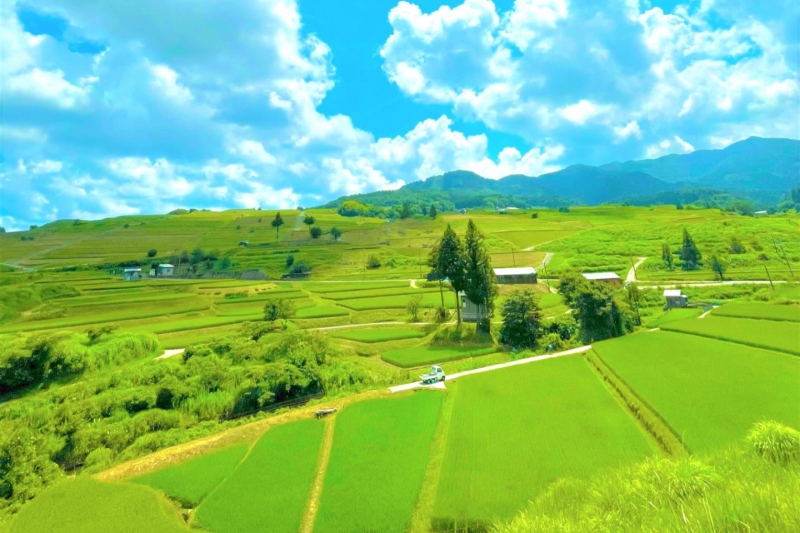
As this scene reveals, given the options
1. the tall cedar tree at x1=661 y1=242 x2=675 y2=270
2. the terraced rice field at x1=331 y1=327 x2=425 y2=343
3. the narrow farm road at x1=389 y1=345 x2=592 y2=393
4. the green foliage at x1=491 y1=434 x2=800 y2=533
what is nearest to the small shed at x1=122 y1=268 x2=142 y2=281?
the terraced rice field at x1=331 y1=327 x2=425 y2=343

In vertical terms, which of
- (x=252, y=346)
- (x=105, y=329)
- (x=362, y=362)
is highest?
(x=105, y=329)

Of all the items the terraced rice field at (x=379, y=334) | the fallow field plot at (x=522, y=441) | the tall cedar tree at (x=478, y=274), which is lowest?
the fallow field plot at (x=522, y=441)

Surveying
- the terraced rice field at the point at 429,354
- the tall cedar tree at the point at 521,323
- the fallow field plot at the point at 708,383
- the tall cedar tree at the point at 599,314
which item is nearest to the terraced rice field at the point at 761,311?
the fallow field plot at the point at 708,383

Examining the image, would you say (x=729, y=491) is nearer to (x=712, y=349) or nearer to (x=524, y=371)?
(x=524, y=371)

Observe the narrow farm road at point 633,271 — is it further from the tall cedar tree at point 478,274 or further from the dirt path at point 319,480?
the dirt path at point 319,480

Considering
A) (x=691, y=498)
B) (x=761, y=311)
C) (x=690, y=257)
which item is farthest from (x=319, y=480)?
(x=690, y=257)

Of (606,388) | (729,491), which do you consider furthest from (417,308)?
(729,491)

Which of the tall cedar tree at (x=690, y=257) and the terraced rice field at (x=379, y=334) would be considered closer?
the terraced rice field at (x=379, y=334)

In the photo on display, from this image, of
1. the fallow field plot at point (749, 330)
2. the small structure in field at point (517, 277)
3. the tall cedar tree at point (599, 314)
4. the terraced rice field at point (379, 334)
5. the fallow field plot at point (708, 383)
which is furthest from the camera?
the small structure in field at point (517, 277)
